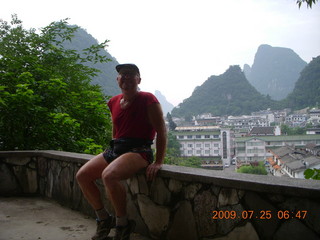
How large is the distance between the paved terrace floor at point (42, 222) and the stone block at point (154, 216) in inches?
5.0

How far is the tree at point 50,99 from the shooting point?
381 cm

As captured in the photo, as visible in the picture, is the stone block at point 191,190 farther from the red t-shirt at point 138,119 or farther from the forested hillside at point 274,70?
the forested hillside at point 274,70

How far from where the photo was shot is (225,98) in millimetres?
59406

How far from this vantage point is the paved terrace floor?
222 centimetres

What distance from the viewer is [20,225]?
2.44 meters

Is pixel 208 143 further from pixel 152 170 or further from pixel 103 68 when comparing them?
pixel 152 170

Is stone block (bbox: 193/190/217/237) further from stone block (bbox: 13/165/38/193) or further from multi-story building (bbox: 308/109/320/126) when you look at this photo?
multi-story building (bbox: 308/109/320/126)

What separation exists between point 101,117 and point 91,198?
9.26 ft

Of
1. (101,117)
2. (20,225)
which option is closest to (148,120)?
(20,225)

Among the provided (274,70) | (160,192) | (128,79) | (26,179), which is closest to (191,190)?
(160,192)

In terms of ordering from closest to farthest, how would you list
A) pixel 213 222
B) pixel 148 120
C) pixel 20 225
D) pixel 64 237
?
pixel 213 222 < pixel 148 120 < pixel 64 237 < pixel 20 225

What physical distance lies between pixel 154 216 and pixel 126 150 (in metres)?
0.48

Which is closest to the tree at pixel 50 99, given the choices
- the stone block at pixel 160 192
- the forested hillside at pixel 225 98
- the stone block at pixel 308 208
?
the stone block at pixel 160 192

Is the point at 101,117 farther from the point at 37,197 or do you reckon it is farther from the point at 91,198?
the point at 91,198
